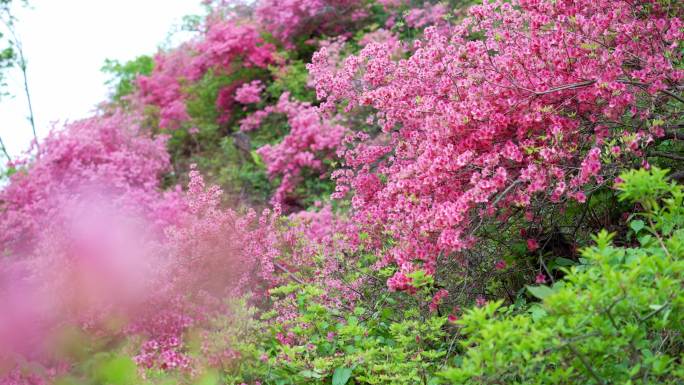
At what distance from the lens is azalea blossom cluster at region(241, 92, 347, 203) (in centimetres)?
724

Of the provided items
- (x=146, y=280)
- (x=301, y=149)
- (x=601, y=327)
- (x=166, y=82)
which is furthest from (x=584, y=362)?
(x=166, y=82)

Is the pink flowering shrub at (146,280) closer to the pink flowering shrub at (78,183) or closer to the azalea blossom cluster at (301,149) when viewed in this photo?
the pink flowering shrub at (78,183)

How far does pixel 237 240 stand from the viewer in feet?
13.8

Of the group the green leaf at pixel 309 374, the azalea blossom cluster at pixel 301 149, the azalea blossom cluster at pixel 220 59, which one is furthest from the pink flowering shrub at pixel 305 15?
the green leaf at pixel 309 374

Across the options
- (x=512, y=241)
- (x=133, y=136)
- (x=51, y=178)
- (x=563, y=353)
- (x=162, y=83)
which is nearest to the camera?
(x=563, y=353)

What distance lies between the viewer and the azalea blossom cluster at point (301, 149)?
7238mm

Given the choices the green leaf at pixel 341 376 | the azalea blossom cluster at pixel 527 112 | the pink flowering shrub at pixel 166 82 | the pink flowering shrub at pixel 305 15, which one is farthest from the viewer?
the pink flowering shrub at pixel 166 82

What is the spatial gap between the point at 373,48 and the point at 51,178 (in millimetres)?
3934

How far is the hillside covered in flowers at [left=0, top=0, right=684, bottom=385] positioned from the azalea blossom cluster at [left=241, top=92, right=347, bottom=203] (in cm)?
224

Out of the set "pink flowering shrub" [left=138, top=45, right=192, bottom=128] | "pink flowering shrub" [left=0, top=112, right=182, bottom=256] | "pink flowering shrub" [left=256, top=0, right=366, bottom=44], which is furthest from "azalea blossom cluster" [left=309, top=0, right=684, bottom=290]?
"pink flowering shrub" [left=138, top=45, right=192, bottom=128]

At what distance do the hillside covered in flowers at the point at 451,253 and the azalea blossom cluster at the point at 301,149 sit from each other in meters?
2.24

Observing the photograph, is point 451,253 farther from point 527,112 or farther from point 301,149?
point 301,149

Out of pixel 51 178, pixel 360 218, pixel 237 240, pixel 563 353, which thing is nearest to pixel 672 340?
pixel 563 353

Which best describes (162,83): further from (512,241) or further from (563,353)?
(563,353)
